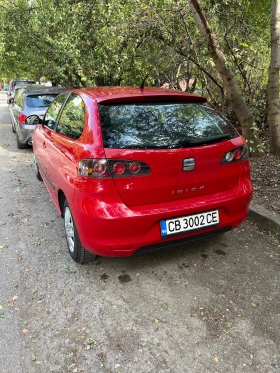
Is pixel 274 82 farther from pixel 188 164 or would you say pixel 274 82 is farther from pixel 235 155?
pixel 188 164

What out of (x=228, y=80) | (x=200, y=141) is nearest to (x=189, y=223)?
(x=200, y=141)

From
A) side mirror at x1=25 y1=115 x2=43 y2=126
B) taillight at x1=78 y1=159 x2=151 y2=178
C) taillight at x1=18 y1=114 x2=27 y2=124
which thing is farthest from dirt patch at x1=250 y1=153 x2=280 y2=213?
taillight at x1=18 y1=114 x2=27 y2=124

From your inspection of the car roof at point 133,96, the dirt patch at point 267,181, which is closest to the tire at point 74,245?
the car roof at point 133,96

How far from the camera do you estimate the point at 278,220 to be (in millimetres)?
3562

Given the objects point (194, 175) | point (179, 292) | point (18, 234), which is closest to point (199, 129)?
point (194, 175)

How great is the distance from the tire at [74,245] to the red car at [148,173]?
0.5 inches

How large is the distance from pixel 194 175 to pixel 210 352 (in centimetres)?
131

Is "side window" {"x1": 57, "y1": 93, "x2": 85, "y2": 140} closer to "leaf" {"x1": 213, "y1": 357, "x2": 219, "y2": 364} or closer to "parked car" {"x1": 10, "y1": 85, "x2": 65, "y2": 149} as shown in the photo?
"leaf" {"x1": 213, "y1": 357, "x2": 219, "y2": 364}

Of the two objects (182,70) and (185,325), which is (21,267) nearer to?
(185,325)

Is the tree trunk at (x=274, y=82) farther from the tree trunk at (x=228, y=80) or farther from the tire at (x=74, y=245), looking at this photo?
the tire at (x=74, y=245)

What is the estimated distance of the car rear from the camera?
249cm

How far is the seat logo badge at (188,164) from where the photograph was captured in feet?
8.54

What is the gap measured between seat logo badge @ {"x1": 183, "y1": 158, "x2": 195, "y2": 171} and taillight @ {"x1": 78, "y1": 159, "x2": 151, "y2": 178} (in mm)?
318

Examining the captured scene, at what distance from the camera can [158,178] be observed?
99.9 inches
